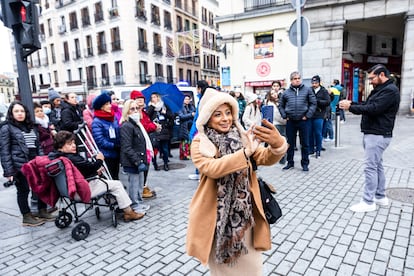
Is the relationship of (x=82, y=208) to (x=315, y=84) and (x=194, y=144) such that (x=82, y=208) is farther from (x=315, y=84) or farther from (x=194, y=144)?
(x=315, y=84)

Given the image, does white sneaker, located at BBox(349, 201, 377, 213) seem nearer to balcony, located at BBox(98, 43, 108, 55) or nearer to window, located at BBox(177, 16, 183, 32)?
balcony, located at BBox(98, 43, 108, 55)

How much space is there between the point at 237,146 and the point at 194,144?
30 cm

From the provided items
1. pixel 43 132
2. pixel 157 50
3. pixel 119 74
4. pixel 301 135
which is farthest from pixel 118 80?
pixel 301 135

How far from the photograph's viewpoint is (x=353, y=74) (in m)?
18.4

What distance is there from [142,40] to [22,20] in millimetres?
31575

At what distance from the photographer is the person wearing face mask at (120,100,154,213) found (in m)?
4.28

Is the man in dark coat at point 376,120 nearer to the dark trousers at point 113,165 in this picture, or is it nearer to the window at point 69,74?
the dark trousers at point 113,165

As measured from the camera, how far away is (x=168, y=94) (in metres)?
6.94

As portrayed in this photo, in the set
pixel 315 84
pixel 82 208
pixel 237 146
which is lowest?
pixel 82 208

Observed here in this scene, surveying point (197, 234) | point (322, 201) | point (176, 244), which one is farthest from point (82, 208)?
point (322, 201)

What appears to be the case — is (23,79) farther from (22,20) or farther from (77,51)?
(77,51)

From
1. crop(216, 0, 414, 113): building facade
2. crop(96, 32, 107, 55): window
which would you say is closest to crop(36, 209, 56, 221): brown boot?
crop(216, 0, 414, 113): building facade

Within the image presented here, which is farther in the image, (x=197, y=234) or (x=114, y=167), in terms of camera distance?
(x=114, y=167)

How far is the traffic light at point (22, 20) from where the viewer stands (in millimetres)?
4523
